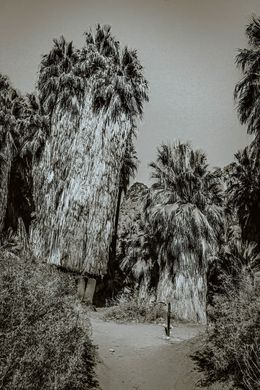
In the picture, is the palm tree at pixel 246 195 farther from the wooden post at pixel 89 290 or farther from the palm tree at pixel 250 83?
the wooden post at pixel 89 290

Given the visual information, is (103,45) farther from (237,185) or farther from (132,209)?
(132,209)

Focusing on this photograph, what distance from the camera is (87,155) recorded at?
20.2 meters

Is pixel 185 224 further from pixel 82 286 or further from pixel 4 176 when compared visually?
pixel 4 176

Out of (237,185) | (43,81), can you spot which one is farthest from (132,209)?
(43,81)

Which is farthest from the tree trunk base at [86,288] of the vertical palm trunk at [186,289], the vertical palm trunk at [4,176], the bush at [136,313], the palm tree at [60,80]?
the palm tree at [60,80]

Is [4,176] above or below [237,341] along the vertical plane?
above

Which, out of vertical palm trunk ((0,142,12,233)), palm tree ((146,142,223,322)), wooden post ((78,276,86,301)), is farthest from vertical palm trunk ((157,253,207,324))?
vertical palm trunk ((0,142,12,233))

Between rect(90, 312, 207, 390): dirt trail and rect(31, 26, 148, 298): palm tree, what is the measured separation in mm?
5357

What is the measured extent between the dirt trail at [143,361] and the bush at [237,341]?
0.74m

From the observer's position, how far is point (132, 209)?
40.2 metres

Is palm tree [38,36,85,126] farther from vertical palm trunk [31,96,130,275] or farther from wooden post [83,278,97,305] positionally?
wooden post [83,278,97,305]

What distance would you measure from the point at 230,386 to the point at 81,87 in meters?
17.2

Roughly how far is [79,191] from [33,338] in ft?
45.6

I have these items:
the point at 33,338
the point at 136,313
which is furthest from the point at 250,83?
the point at 33,338
